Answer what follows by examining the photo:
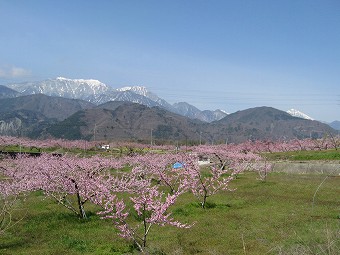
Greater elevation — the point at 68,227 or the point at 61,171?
the point at 61,171

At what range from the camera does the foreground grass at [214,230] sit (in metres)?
14.7

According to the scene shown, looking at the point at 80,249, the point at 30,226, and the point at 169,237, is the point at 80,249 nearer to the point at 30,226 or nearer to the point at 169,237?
the point at 169,237

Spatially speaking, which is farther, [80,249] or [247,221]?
[247,221]

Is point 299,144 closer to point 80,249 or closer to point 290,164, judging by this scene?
point 290,164

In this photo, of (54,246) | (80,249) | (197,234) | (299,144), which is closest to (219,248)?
(197,234)

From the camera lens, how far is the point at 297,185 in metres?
34.1

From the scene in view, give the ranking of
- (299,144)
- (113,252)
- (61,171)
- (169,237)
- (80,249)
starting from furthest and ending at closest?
(299,144)
(61,171)
(169,237)
(80,249)
(113,252)

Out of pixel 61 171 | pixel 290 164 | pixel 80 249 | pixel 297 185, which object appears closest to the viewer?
pixel 80 249

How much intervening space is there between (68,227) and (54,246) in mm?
4073

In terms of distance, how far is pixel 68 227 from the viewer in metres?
20.1

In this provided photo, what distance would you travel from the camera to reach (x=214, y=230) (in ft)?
60.0

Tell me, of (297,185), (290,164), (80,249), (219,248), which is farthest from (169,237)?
(290,164)

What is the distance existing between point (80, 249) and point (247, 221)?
9.29 metres

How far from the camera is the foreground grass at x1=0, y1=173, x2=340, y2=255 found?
1474 centimetres
